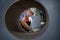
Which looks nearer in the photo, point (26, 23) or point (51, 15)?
point (51, 15)

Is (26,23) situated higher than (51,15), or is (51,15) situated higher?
(26,23)

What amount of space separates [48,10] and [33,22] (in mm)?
4424

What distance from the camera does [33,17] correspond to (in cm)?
680

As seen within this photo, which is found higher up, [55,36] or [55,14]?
[55,14]

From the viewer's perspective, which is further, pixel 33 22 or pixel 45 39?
pixel 33 22

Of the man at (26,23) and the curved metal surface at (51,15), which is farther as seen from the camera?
the man at (26,23)

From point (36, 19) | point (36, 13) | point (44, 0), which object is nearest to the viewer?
point (44, 0)

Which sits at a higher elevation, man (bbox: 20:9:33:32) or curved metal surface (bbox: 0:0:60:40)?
man (bbox: 20:9:33:32)

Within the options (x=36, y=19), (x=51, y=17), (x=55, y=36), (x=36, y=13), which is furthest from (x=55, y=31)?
(x=36, y=13)

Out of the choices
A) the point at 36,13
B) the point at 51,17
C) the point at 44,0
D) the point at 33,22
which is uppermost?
the point at 36,13

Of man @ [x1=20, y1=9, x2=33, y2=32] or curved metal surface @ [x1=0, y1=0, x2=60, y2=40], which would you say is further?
man @ [x1=20, y1=9, x2=33, y2=32]

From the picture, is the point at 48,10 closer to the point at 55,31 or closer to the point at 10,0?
the point at 55,31

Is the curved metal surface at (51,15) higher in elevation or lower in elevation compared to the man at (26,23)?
lower

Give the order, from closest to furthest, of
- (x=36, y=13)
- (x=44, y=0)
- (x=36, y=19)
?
(x=44, y=0) < (x=36, y=19) < (x=36, y=13)
